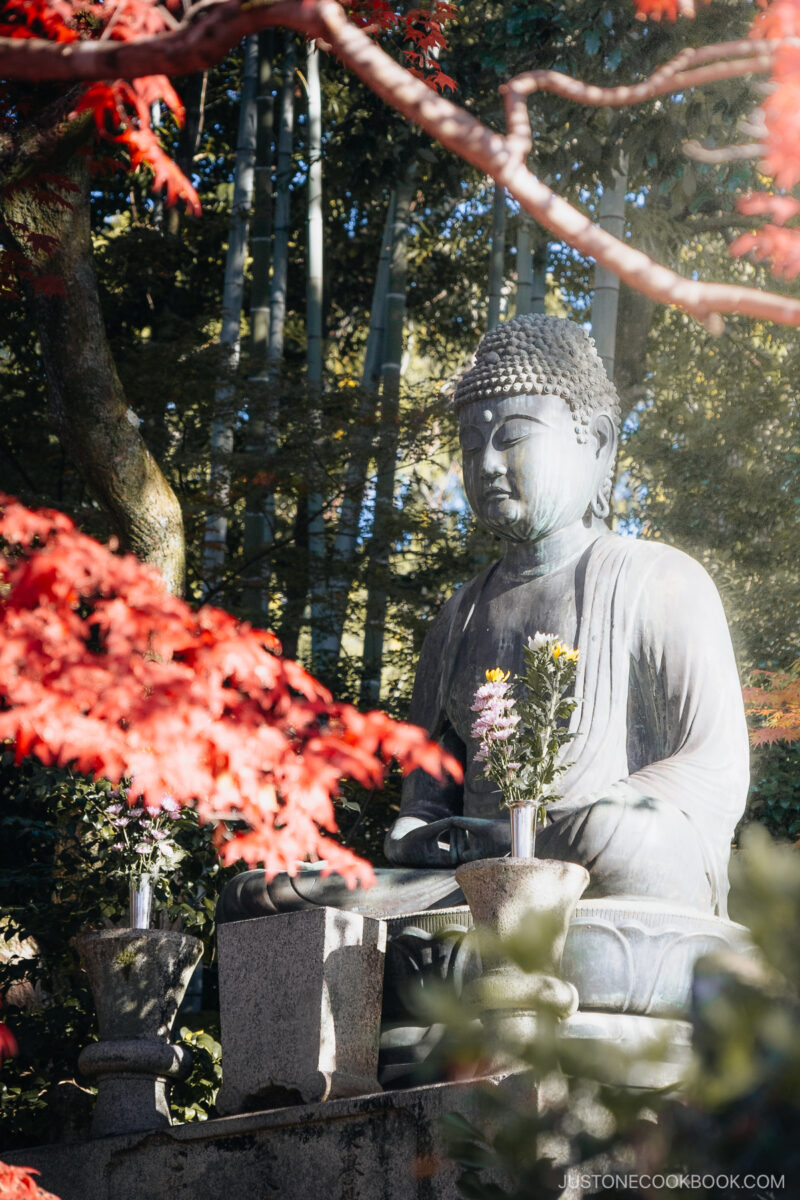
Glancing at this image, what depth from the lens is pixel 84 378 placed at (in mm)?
6781

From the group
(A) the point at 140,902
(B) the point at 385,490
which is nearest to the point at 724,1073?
(A) the point at 140,902

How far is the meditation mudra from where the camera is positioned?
4.65m

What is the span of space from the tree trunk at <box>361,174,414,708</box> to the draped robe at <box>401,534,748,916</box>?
4.15 metres

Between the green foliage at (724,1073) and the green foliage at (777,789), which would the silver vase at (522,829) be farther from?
the green foliage at (777,789)

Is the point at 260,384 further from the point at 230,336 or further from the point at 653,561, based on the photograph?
the point at 653,561

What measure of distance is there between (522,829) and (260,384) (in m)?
6.46

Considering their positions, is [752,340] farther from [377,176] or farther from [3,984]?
[3,984]

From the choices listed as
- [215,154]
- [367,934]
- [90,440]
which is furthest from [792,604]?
[215,154]

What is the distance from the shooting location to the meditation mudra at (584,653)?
4.65 meters

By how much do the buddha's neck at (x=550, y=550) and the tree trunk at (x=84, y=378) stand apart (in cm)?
193

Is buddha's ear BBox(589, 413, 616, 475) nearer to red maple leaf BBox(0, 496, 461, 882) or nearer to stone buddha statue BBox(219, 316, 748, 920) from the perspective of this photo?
stone buddha statue BBox(219, 316, 748, 920)

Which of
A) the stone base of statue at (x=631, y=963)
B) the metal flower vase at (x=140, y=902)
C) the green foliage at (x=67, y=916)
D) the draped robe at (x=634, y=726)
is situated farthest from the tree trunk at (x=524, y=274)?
the stone base of statue at (x=631, y=963)

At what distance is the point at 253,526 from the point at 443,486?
734 cm

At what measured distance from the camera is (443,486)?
17766 mm
